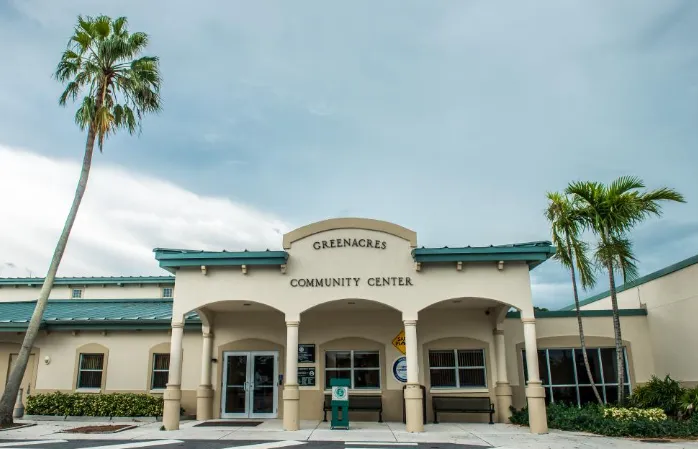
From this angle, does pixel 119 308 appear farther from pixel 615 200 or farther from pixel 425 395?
pixel 615 200

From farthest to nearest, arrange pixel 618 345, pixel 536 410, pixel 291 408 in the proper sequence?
1. pixel 618 345
2. pixel 291 408
3. pixel 536 410

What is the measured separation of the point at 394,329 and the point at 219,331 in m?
6.10

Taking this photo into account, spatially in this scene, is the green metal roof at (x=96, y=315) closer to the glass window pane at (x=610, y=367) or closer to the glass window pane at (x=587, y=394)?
the glass window pane at (x=587, y=394)

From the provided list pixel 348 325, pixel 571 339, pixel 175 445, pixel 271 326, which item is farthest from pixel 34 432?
pixel 571 339

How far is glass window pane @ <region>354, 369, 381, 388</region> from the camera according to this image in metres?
18.6

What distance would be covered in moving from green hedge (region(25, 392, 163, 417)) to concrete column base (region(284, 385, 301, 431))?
534 cm

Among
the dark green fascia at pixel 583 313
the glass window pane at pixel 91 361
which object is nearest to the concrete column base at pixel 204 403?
the glass window pane at pixel 91 361

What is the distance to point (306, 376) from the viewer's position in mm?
18734

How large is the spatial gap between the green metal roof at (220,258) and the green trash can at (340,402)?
3.76 m

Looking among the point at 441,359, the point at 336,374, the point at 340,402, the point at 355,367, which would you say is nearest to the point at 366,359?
the point at 355,367

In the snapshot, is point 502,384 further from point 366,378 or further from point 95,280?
point 95,280

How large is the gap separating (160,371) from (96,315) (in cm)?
364

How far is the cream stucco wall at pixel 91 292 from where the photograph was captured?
26922 mm

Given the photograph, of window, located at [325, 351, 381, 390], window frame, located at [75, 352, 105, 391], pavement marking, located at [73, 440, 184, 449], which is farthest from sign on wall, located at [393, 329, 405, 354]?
window frame, located at [75, 352, 105, 391]
